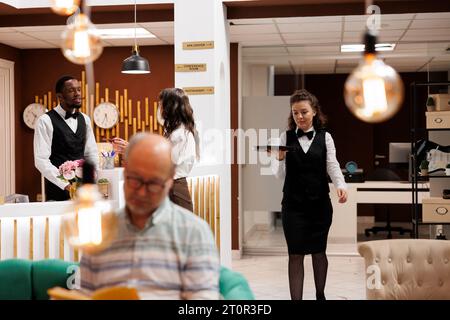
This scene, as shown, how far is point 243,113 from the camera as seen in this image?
844cm

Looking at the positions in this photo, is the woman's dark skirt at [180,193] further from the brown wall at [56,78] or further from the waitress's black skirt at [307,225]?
the brown wall at [56,78]

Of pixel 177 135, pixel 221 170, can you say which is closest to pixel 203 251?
pixel 177 135

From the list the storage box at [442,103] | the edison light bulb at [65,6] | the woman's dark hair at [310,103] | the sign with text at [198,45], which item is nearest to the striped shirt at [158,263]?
the edison light bulb at [65,6]

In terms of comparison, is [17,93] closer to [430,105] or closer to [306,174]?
[430,105]

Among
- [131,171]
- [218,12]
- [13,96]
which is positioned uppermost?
[218,12]

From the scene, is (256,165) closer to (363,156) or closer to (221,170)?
(221,170)

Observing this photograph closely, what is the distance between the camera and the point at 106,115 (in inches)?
Answer: 364

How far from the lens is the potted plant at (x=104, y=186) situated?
165 inches

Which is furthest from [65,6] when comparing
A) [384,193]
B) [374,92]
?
[384,193]

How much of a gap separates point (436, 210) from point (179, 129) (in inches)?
130

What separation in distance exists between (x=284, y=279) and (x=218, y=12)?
2818 mm

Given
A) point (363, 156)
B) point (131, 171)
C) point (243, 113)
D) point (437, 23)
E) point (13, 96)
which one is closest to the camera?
point (131, 171)

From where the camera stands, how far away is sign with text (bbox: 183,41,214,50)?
6176 millimetres

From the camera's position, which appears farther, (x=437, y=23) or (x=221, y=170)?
(x=437, y=23)
